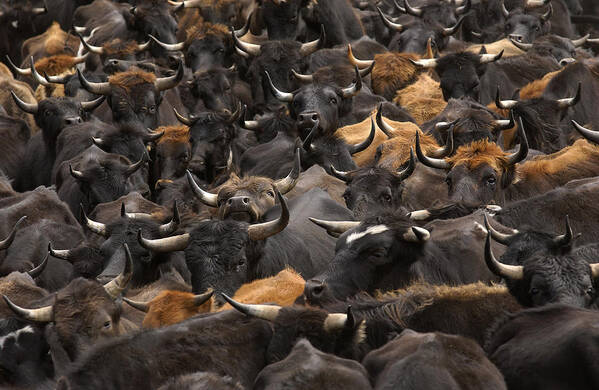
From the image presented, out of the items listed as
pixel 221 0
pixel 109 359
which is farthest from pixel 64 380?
pixel 221 0

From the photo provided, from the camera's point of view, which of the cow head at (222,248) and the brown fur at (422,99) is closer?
the cow head at (222,248)

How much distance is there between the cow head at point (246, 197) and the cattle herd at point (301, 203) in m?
0.03

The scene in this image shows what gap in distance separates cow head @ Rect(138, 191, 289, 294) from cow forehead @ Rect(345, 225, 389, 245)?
0.66 metres

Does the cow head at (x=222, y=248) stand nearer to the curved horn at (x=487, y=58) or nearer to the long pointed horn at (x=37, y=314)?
the long pointed horn at (x=37, y=314)

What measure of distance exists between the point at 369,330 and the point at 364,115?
7.18m

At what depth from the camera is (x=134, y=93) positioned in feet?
44.8

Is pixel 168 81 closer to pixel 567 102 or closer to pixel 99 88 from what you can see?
pixel 99 88

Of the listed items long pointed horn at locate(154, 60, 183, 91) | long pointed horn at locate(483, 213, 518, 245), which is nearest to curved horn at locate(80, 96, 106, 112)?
long pointed horn at locate(154, 60, 183, 91)

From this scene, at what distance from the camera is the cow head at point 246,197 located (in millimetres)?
9195

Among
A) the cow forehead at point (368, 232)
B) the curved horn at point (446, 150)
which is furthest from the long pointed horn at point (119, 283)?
the curved horn at point (446, 150)

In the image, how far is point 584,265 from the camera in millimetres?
7273

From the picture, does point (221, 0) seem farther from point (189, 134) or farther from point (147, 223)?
point (147, 223)

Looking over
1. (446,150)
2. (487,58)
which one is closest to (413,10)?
(487,58)

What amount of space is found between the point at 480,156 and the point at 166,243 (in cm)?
311
